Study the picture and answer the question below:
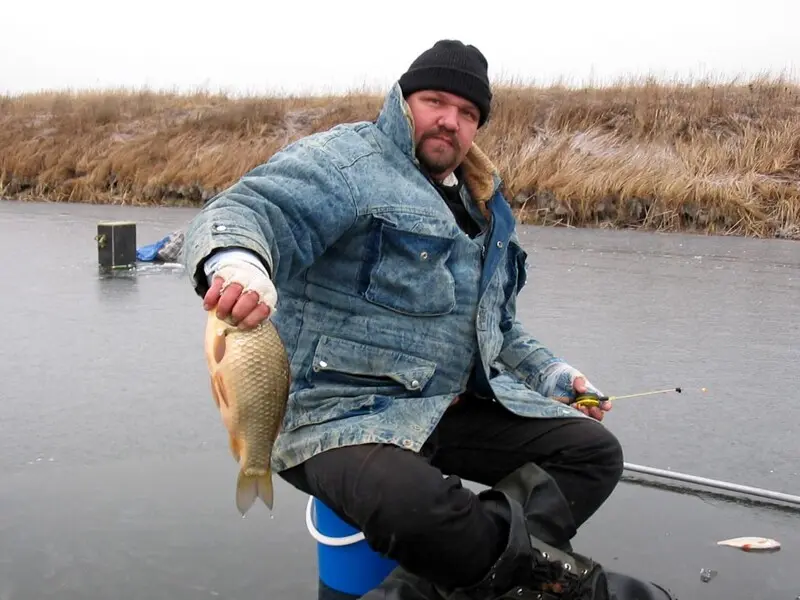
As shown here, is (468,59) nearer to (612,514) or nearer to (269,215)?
(269,215)

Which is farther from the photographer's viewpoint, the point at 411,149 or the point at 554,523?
the point at 411,149

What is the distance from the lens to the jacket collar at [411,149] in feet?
9.36

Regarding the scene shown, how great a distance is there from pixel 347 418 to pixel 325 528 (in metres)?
0.39

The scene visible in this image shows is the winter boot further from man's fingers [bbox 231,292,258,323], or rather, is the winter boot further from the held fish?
man's fingers [bbox 231,292,258,323]

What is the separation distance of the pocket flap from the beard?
0.66 meters

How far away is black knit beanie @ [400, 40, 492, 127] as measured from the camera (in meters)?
3.01

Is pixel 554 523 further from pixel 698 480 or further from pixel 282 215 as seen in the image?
pixel 698 480

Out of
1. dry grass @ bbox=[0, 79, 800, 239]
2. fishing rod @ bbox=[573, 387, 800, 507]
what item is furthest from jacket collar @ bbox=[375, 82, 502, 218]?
dry grass @ bbox=[0, 79, 800, 239]

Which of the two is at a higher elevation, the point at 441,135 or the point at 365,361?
the point at 441,135

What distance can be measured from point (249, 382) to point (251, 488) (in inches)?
16.8

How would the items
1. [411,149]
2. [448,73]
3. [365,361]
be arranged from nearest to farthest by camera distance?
[365,361] < [411,149] < [448,73]

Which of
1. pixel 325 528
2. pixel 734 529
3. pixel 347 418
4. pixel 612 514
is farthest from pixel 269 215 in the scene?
pixel 734 529

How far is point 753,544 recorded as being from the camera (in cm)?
315

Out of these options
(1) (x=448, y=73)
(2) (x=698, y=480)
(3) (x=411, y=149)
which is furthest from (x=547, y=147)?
(3) (x=411, y=149)
